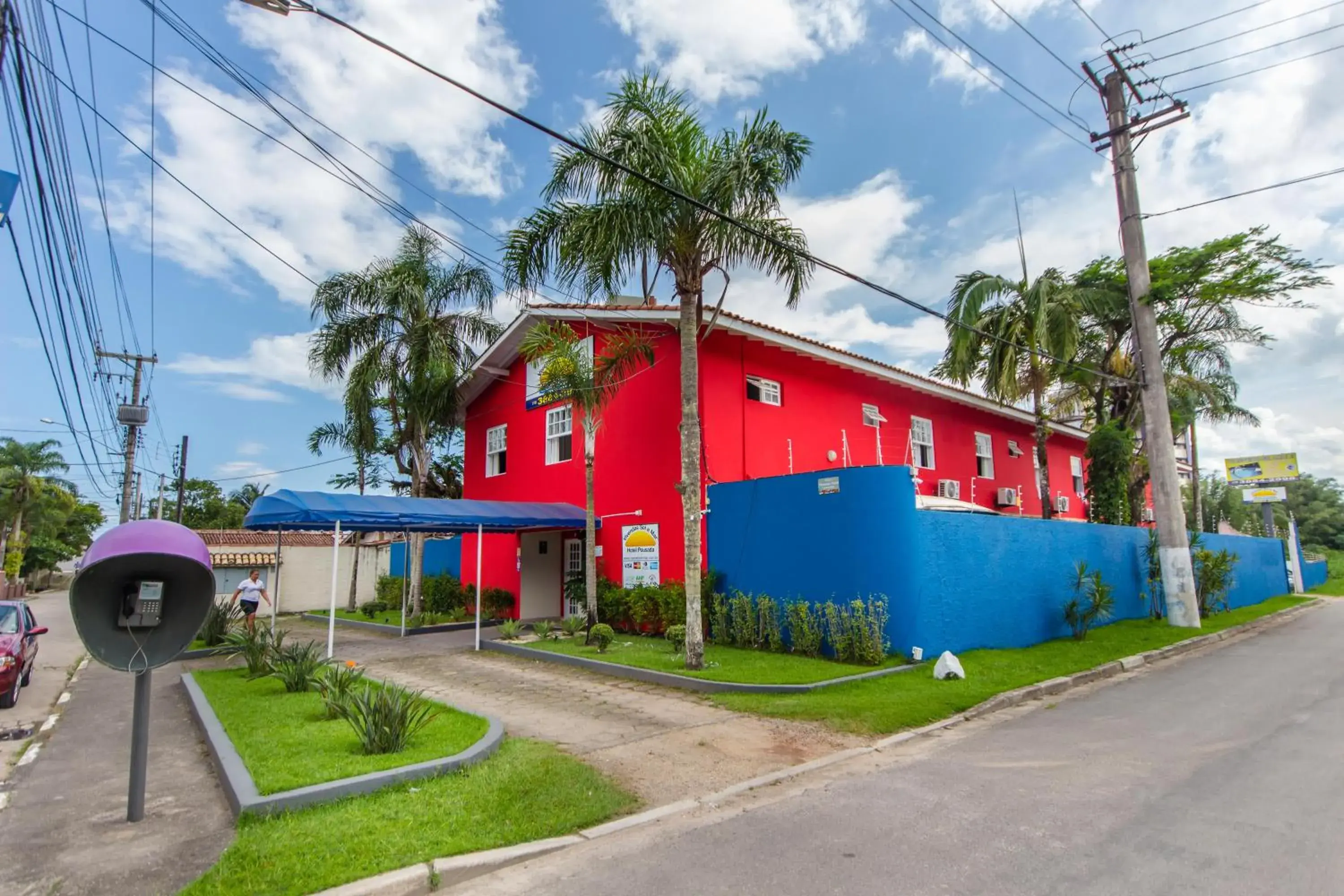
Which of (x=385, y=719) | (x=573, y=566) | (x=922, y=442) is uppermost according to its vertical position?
(x=922, y=442)

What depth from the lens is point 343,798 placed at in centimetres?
529

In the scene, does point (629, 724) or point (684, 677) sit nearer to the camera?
point (629, 724)

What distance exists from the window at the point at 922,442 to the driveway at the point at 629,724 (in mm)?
12240

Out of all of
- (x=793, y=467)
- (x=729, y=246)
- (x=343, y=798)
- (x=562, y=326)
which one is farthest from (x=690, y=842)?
(x=793, y=467)

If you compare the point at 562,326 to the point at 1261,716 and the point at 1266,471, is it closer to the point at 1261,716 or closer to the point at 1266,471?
the point at 1261,716

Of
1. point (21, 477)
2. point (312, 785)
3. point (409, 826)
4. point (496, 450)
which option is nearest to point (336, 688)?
point (312, 785)

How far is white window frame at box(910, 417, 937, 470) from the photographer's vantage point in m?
19.9

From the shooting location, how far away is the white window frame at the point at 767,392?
15812mm

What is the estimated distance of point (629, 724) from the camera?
7992 millimetres

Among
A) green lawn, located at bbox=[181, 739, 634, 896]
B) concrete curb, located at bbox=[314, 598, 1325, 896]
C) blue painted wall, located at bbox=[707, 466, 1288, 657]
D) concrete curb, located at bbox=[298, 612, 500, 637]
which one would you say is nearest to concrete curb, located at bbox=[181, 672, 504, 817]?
green lawn, located at bbox=[181, 739, 634, 896]

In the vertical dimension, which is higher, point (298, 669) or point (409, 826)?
point (298, 669)

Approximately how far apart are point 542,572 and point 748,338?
8233 millimetres

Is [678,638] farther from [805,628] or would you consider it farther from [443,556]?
[443,556]

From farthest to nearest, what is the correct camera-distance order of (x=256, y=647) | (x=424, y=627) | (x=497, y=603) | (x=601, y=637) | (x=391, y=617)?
(x=391, y=617) < (x=497, y=603) < (x=424, y=627) < (x=601, y=637) < (x=256, y=647)
